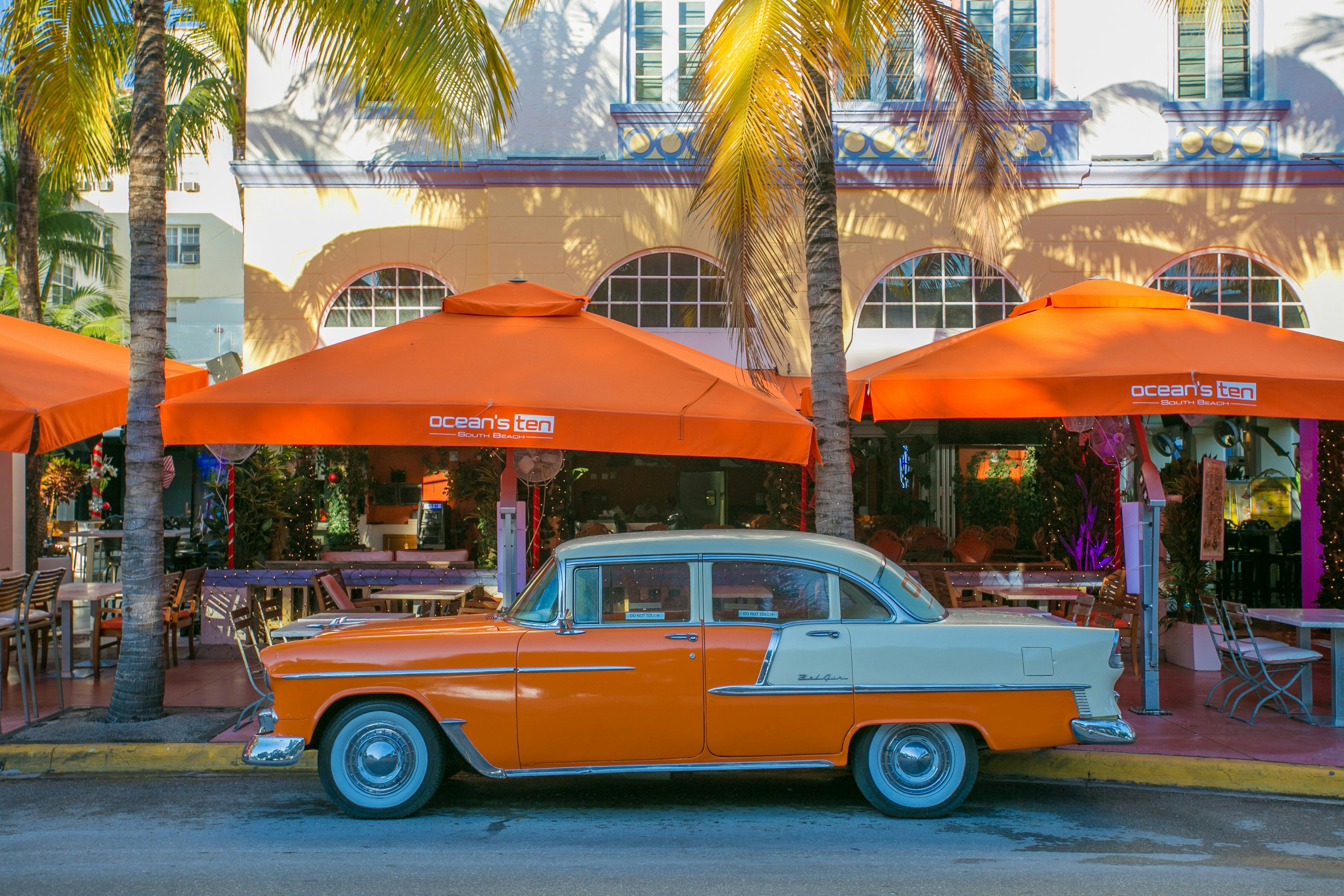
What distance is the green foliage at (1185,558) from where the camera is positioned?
413 inches

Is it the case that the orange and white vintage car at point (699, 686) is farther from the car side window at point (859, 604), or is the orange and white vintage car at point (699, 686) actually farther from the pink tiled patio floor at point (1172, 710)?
the pink tiled patio floor at point (1172, 710)

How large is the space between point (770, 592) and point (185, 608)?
23.0 ft

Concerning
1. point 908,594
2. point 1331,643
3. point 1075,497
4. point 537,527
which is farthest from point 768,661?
point 1075,497

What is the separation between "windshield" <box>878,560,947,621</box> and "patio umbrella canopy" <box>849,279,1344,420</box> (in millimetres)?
1899

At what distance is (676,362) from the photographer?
851 cm

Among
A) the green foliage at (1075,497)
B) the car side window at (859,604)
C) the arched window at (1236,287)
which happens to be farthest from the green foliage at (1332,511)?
the car side window at (859,604)

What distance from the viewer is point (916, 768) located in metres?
6.16

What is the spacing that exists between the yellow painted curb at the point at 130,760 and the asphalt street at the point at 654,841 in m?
0.19

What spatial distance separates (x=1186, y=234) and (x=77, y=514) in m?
29.1

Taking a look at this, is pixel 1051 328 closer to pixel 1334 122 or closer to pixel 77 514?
pixel 1334 122

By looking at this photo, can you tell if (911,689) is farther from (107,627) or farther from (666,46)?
(666,46)

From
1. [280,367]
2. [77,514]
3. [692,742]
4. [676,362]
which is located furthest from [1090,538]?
[77,514]

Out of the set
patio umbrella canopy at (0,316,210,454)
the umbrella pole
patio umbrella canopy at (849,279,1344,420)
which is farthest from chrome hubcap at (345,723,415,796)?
the umbrella pole

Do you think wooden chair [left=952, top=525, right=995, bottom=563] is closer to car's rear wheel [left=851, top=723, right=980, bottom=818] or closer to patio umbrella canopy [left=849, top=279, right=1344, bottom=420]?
patio umbrella canopy [left=849, top=279, right=1344, bottom=420]
